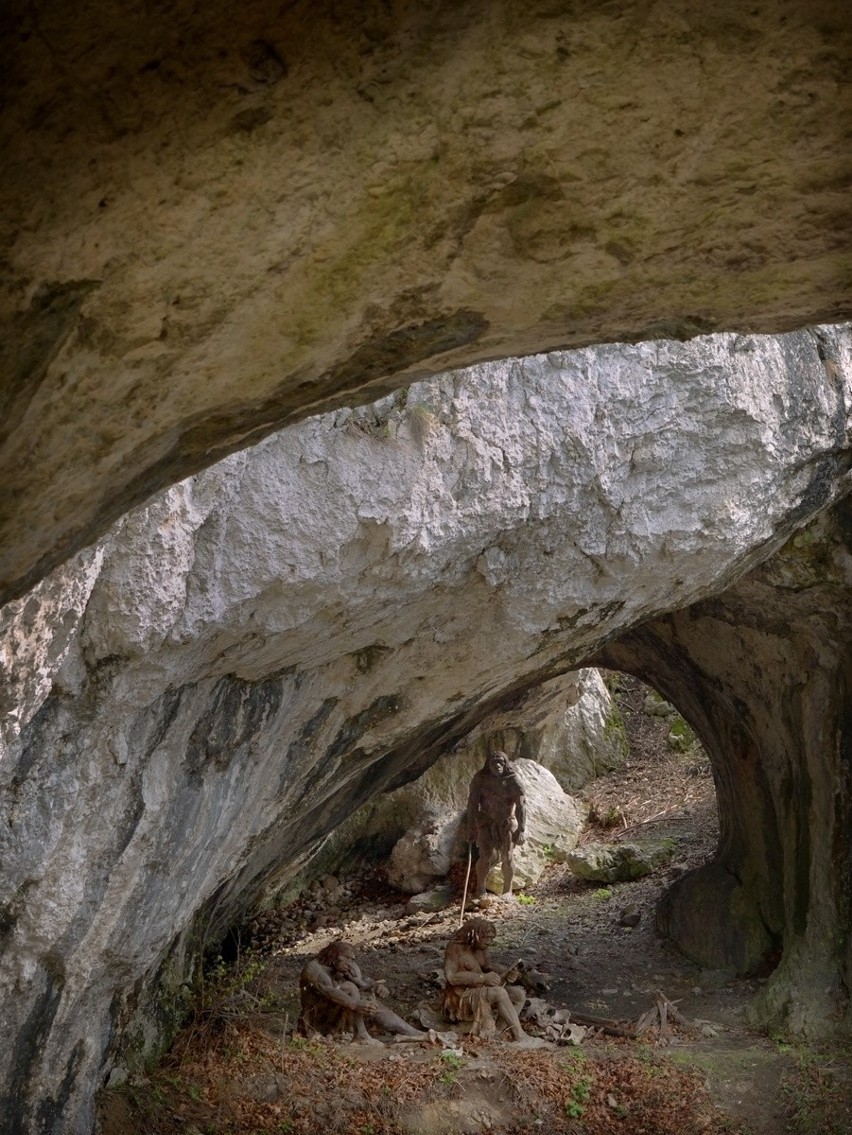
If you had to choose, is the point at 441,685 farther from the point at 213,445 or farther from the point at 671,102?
the point at 671,102

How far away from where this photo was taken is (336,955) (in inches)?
323

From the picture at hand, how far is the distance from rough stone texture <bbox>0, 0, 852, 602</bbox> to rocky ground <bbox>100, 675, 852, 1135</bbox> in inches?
204

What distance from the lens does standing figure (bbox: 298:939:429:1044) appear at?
7.73m

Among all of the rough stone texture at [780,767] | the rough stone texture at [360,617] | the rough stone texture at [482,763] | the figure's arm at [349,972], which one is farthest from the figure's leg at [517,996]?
the rough stone texture at [482,763]

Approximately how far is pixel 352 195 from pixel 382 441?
9.95ft

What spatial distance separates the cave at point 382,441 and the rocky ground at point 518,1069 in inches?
18.4

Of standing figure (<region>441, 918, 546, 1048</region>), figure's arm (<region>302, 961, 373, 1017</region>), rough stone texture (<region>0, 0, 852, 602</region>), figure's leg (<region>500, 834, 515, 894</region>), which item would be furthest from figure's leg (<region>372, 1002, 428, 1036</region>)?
rough stone texture (<region>0, 0, 852, 602</region>)

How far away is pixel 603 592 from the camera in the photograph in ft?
21.5

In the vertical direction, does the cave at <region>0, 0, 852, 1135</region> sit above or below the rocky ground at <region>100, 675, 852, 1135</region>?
above

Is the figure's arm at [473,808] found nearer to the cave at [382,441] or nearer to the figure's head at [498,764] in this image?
the figure's head at [498,764]

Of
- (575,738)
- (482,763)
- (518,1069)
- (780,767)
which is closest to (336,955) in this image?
(518,1069)

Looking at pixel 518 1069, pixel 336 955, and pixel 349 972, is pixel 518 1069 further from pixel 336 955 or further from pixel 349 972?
pixel 336 955

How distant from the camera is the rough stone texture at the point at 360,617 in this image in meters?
4.57

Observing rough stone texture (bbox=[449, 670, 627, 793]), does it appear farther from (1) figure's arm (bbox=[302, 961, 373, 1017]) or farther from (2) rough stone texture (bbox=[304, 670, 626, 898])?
(1) figure's arm (bbox=[302, 961, 373, 1017])
